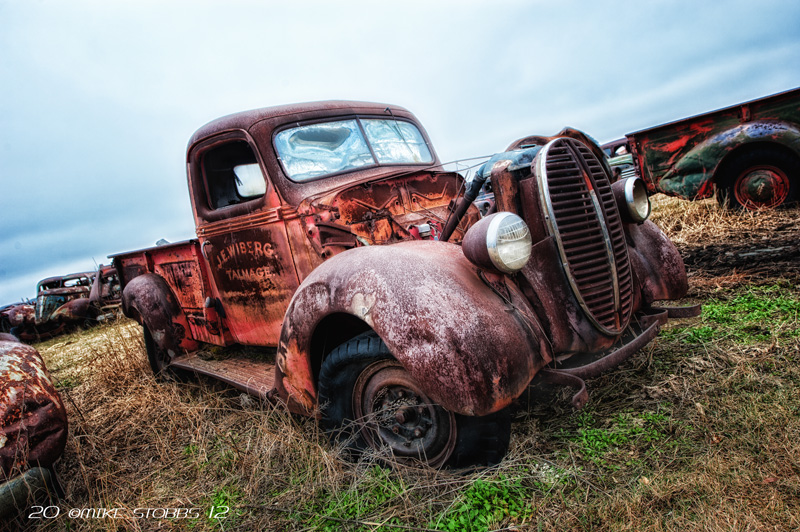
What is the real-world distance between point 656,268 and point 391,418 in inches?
64.9

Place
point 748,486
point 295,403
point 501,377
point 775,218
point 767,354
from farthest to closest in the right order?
point 775,218, point 767,354, point 295,403, point 501,377, point 748,486

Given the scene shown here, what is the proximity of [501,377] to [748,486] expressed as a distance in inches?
34.2

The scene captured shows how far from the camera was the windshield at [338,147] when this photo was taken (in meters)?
2.87

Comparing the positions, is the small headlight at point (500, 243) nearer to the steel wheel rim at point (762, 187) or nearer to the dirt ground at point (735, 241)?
the dirt ground at point (735, 241)

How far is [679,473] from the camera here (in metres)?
1.63

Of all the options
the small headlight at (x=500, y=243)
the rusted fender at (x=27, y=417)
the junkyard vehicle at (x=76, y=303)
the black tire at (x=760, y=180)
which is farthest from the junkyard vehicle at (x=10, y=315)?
the black tire at (x=760, y=180)

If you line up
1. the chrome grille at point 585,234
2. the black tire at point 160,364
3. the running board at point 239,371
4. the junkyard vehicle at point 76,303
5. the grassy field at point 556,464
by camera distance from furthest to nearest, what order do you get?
the junkyard vehicle at point 76,303, the black tire at point 160,364, the running board at point 239,371, the chrome grille at point 585,234, the grassy field at point 556,464

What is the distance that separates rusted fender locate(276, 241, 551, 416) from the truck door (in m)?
0.78

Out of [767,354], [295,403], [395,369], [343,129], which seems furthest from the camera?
[343,129]

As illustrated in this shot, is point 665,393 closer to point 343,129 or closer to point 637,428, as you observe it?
point 637,428

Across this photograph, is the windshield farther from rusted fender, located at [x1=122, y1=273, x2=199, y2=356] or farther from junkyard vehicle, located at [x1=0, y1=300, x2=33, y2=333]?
junkyard vehicle, located at [x1=0, y1=300, x2=33, y2=333]

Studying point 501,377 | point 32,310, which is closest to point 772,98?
point 501,377

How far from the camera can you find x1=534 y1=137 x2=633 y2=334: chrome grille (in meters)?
1.96

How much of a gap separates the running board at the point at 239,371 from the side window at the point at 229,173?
1132 millimetres
